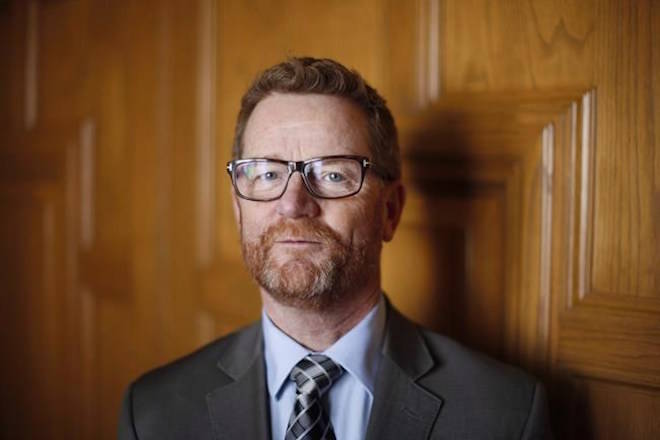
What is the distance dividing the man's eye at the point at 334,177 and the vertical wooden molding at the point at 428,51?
0.41 meters

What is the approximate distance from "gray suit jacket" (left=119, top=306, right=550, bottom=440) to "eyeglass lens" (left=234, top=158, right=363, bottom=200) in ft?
1.03

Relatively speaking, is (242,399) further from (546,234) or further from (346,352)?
(546,234)

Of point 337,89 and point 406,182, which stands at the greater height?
point 337,89

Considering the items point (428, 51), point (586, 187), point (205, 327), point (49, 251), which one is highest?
point (428, 51)

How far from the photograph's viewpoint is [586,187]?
4.17 ft

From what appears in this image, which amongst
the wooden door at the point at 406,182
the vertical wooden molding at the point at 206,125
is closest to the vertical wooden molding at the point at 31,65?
the wooden door at the point at 406,182

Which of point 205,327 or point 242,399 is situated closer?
point 242,399

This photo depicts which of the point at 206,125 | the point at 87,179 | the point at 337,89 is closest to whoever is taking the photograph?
the point at 337,89

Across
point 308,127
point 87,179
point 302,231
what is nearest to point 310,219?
point 302,231

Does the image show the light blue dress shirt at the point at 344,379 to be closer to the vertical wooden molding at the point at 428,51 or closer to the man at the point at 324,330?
the man at the point at 324,330

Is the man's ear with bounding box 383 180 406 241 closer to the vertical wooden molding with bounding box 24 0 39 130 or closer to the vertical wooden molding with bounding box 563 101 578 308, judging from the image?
the vertical wooden molding with bounding box 563 101 578 308

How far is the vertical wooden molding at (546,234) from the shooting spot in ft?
4.33

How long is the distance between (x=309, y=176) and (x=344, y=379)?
0.41 m

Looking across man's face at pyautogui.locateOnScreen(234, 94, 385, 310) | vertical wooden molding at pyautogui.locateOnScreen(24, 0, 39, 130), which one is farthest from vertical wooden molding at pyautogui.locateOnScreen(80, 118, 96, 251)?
man's face at pyautogui.locateOnScreen(234, 94, 385, 310)
